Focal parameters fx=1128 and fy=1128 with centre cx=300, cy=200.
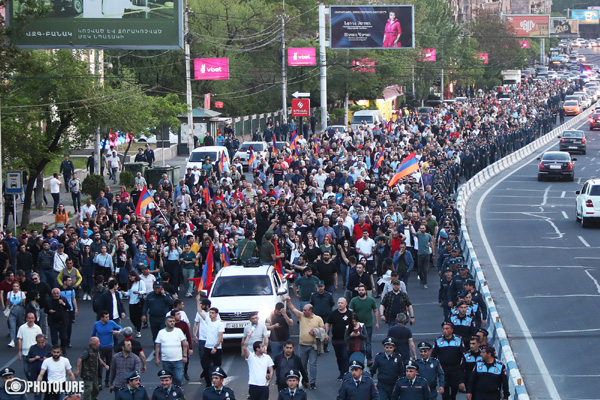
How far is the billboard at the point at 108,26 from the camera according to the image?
3184 cm

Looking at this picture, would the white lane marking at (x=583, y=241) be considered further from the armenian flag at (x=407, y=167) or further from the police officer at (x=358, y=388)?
the police officer at (x=358, y=388)

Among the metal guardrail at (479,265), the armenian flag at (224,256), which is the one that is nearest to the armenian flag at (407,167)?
the metal guardrail at (479,265)

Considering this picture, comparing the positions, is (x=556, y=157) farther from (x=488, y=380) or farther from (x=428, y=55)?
(x=428, y=55)

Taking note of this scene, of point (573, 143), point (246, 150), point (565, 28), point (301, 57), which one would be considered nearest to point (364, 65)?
point (301, 57)

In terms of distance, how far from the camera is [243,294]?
19.4 metres

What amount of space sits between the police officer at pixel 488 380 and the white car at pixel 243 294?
5.08 metres

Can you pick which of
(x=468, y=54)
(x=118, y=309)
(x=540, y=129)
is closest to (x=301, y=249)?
(x=118, y=309)

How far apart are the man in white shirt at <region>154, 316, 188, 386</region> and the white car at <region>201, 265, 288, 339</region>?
1.87 metres

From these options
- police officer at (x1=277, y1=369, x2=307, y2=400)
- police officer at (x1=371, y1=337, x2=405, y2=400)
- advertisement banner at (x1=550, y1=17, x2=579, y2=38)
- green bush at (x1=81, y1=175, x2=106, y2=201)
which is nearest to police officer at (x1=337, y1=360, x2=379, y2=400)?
police officer at (x1=277, y1=369, x2=307, y2=400)

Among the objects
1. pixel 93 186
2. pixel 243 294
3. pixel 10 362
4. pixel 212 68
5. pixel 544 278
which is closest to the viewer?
pixel 10 362

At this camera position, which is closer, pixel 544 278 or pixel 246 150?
pixel 544 278

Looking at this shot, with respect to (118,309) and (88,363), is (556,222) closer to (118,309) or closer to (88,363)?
(118,309)

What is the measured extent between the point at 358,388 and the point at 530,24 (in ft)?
404

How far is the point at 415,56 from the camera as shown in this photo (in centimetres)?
8869
